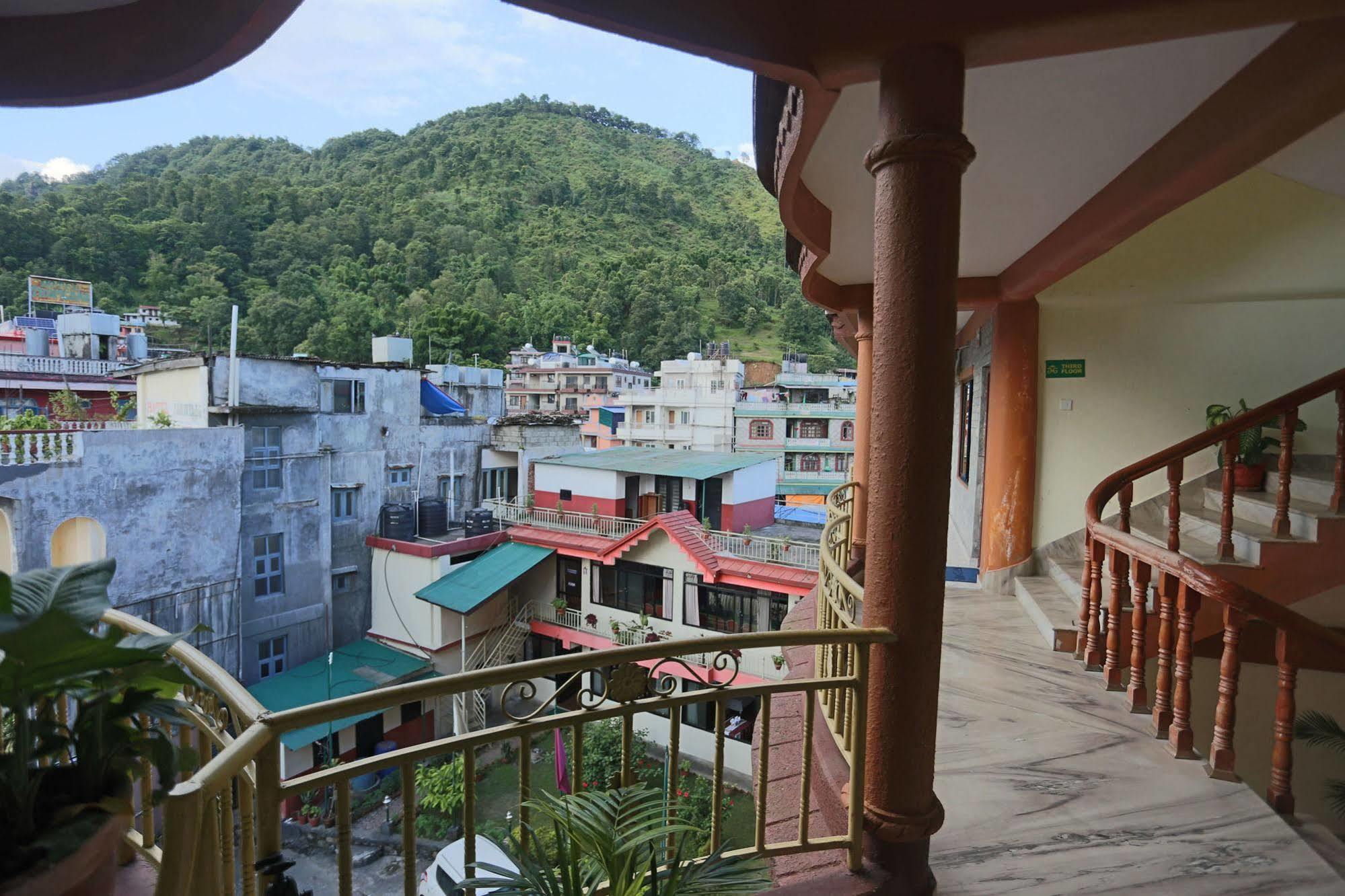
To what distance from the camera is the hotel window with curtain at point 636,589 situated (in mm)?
16516

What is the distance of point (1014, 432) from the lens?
5332 millimetres

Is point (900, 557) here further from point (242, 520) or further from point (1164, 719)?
point (242, 520)

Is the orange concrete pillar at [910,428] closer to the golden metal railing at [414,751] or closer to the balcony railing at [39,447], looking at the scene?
the golden metal railing at [414,751]

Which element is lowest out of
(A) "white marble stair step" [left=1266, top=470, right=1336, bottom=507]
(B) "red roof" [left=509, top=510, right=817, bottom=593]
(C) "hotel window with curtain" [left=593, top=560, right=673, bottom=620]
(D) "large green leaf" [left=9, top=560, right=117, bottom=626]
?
(C) "hotel window with curtain" [left=593, top=560, right=673, bottom=620]

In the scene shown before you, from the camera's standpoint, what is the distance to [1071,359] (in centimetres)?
525

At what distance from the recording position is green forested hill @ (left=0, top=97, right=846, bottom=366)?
35.7 metres

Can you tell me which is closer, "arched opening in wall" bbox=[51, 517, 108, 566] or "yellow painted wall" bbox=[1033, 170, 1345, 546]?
"yellow painted wall" bbox=[1033, 170, 1345, 546]

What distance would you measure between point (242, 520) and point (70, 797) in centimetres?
1650

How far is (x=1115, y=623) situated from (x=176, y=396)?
A: 18.0 metres

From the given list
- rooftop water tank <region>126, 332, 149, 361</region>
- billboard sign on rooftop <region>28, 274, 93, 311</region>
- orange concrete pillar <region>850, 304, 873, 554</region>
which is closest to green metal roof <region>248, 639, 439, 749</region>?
rooftop water tank <region>126, 332, 149, 361</region>

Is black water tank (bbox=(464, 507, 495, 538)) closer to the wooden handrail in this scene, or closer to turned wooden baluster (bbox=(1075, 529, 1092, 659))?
turned wooden baluster (bbox=(1075, 529, 1092, 659))

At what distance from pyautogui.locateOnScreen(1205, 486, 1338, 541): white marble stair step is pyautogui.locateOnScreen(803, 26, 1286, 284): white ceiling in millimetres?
1614

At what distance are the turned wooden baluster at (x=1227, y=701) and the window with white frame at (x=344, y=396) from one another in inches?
697

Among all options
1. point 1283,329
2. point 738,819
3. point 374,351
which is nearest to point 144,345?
point 374,351
